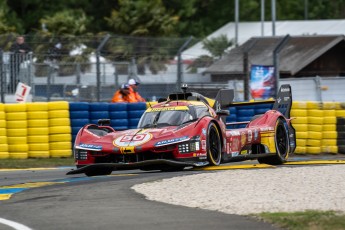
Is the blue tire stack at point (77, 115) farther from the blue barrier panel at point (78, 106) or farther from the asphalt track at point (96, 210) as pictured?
the asphalt track at point (96, 210)

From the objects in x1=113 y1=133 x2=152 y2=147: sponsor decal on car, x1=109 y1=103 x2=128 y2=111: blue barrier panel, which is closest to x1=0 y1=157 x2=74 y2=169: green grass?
x1=109 y1=103 x2=128 y2=111: blue barrier panel

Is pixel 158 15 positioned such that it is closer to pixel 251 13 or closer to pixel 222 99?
pixel 251 13

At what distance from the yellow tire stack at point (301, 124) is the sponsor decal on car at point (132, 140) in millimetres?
6800

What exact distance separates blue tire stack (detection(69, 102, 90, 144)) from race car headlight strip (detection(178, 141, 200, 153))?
17.3 feet

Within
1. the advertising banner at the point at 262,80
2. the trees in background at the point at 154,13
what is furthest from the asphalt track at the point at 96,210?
the trees in background at the point at 154,13

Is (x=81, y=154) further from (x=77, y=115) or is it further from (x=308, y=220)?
(x=308, y=220)

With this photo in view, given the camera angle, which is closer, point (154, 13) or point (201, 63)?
point (201, 63)

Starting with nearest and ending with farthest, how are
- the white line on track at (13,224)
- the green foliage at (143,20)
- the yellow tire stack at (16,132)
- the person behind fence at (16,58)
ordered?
the white line on track at (13,224)
the yellow tire stack at (16,132)
the person behind fence at (16,58)
the green foliage at (143,20)

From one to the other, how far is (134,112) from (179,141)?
19.2 ft

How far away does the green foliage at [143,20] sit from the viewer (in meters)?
53.6

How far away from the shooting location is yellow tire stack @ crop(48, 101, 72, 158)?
2052 centimetres

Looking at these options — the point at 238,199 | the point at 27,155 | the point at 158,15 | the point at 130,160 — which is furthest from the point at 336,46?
the point at 238,199

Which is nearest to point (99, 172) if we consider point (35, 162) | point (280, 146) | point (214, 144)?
point (214, 144)

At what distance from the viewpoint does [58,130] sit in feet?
67.3
